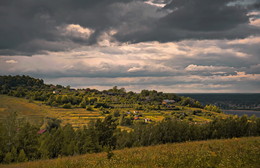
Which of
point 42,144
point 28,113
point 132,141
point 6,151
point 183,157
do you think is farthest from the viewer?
point 28,113

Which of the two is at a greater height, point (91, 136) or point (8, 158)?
point (91, 136)

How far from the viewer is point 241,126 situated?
3029 inches

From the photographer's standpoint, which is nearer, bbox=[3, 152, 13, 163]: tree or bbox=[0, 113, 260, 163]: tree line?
bbox=[3, 152, 13, 163]: tree

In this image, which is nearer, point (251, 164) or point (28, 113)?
point (251, 164)

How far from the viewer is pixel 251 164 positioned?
12266mm

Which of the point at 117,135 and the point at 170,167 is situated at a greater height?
the point at 170,167

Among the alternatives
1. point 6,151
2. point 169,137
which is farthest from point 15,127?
point 169,137

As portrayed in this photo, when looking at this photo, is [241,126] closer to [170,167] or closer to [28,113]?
[170,167]

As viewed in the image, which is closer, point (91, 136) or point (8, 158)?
point (8, 158)

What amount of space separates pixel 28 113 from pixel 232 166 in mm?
156475

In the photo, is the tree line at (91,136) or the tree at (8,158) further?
the tree line at (91,136)

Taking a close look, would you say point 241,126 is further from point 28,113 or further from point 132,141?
point 28,113

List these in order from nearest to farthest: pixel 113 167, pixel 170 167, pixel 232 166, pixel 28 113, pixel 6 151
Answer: pixel 232 166
pixel 170 167
pixel 113 167
pixel 6 151
pixel 28 113

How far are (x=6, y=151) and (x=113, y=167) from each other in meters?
53.5
